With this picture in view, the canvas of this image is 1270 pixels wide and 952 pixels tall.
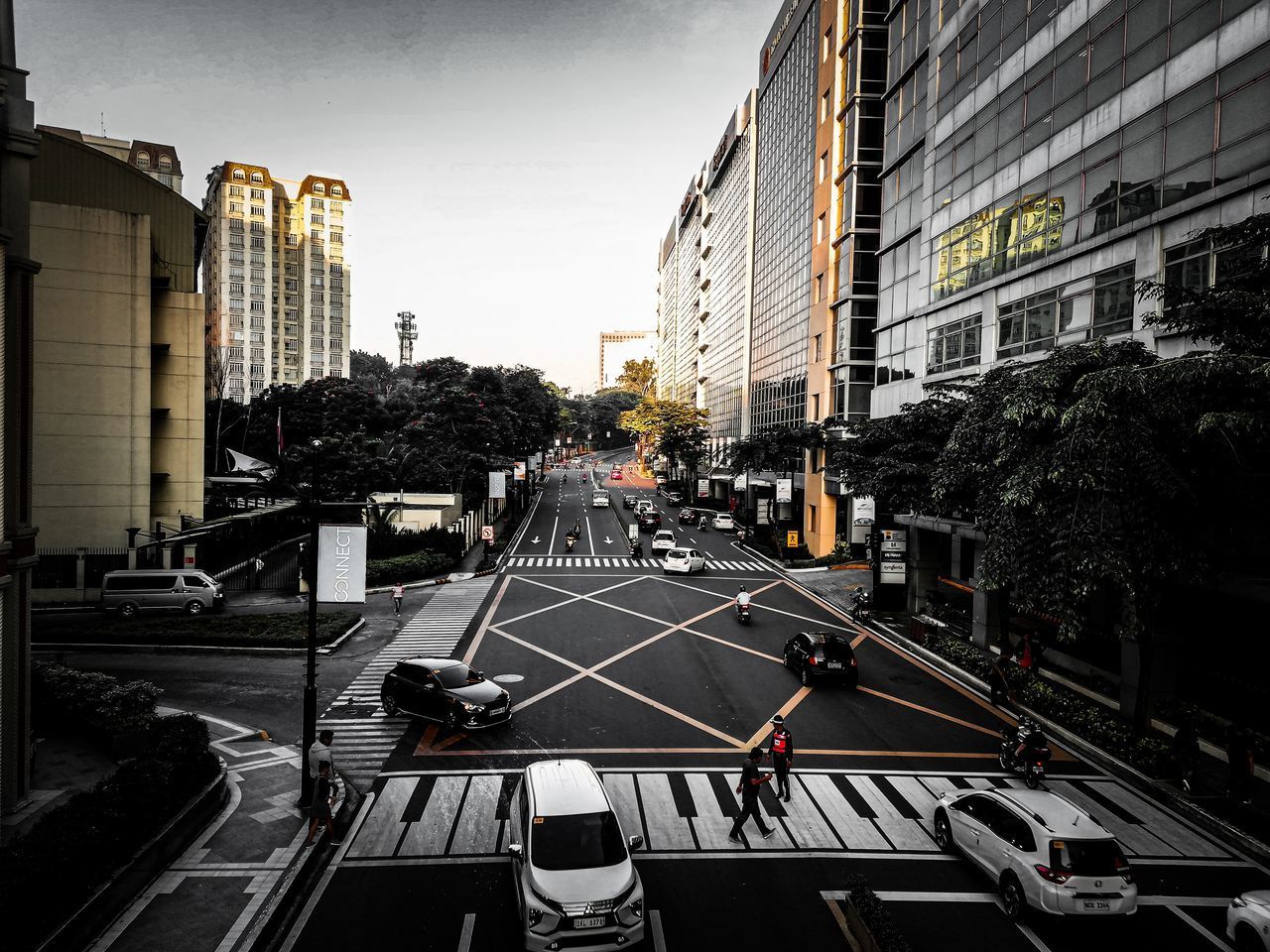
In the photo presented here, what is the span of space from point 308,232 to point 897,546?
131397 mm

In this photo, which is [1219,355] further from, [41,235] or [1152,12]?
[41,235]

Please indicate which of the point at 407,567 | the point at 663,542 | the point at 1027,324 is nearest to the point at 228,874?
the point at 407,567

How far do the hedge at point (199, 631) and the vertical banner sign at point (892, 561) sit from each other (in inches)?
854

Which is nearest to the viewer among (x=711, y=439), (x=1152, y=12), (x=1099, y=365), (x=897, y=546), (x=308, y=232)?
(x=1099, y=365)

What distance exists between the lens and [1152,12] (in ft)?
69.6

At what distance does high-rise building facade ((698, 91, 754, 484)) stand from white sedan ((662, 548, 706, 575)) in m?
37.2

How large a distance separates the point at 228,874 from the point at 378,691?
372 inches

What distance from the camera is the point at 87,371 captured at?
3247cm

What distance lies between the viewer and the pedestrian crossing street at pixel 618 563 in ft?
150

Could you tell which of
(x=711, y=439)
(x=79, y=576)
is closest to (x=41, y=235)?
(x=79, y=576)

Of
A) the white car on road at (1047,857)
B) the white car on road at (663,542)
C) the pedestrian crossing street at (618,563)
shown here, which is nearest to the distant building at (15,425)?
the white car on road at (1047,857)

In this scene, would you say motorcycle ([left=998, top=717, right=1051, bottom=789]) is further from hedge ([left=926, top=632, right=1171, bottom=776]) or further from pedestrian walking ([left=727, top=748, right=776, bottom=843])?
pedestrian walking ([left=727, top=748, right=776, bottom=843])

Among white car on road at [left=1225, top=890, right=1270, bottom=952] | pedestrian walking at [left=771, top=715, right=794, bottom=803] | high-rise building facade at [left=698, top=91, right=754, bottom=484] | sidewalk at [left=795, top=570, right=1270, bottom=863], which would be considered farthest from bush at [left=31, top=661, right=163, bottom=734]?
high-rise building facade at [left=698, top=91, right=754, bottom=484]

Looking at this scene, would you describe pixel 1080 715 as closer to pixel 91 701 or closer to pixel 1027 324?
pixel 1027 324
